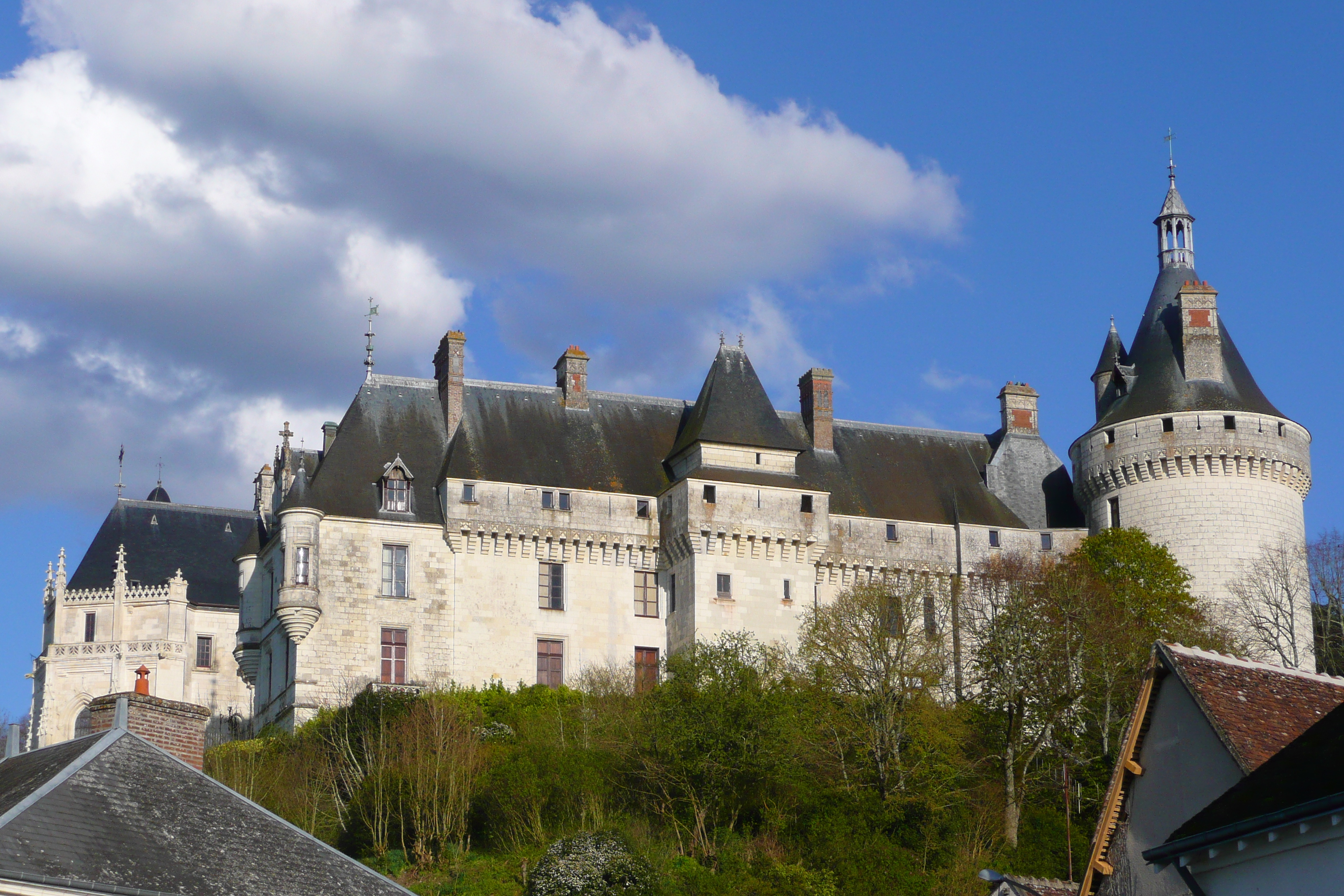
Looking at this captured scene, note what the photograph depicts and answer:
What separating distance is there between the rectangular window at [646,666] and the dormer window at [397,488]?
21.4ft

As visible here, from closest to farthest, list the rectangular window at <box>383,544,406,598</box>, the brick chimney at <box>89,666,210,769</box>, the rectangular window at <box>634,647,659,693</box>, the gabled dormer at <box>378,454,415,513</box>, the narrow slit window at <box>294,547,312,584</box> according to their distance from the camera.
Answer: the brick chimney at <box>89,666,210,769</box>
the narrow slit window at <box>294,547,312,584</box>
the rectangular window at <box>383,544,406,598</box>
the rectangular window at <box>634,647,659,693</box>
the gabled dormer at <box>378,454,415,513</box>

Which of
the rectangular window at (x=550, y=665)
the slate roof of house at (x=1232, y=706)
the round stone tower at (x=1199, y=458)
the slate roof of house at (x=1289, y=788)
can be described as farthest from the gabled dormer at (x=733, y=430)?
the slate roof of house at (x=1289, y=788)

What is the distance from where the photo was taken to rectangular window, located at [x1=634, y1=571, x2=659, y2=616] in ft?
150

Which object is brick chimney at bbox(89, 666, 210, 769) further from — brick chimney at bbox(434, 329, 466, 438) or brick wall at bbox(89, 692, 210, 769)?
brick chimney at bbox(434, 329, 466, 438)

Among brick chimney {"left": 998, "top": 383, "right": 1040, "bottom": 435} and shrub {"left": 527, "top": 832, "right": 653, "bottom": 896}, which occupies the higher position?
brick chimney {"left": 998, "top": 383, "right": 1040, "bottom": 435}

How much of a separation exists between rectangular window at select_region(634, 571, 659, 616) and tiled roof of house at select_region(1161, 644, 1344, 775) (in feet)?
99.0

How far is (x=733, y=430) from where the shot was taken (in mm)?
46500

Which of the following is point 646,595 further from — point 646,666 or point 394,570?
point 394,570

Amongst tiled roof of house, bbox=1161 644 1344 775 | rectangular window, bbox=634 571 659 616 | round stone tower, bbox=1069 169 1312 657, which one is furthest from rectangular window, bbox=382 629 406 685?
tiled roof of house, bbox=1161 644 1344 775

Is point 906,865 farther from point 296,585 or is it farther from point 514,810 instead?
point 296,585

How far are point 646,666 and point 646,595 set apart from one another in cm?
194

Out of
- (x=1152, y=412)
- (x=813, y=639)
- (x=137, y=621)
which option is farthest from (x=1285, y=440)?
(x=137, y=621)

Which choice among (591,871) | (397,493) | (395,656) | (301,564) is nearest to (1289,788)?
(591,871)

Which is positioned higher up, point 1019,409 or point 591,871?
point 1019,409
